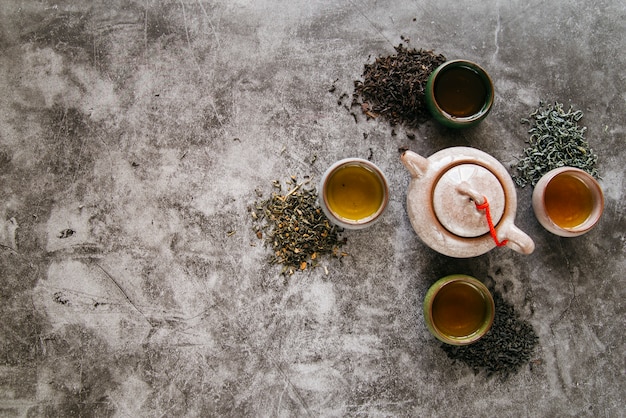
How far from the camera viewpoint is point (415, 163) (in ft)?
6.62

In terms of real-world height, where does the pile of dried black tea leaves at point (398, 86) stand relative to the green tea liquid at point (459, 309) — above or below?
above

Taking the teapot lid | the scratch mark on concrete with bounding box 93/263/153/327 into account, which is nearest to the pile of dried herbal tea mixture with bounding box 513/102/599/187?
the teapot lid

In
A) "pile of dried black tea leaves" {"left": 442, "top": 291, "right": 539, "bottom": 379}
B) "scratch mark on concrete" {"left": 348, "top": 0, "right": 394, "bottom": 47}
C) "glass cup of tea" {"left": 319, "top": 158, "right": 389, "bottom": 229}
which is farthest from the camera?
"scratch mark on concrete" {"left": 348, "top": 0, "right": 394, "bottom": 47}

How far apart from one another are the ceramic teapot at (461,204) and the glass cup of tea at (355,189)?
0.56 ft

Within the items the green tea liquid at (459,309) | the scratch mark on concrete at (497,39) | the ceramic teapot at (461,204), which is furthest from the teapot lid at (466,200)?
the scratch mark on concrete at (497,39)

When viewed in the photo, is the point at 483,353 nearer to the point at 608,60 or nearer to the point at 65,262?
the point at 608,60

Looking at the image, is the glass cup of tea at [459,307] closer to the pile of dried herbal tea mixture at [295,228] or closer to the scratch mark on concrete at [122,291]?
the pile of dried herbal tea mixture at [295,228]

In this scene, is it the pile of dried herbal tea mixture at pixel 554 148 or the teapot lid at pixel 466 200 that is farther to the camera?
the pile of dried herbal tea mixture at pixel 554 148

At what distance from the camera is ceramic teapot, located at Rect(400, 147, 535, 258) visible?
6.35 feet

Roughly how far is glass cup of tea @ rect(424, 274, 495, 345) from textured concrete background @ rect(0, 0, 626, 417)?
0.18 meters

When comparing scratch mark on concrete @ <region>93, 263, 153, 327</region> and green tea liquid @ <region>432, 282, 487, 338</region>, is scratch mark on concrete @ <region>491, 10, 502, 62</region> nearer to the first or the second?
green tea liquid @ <region>432, 282, 487, 338</region>

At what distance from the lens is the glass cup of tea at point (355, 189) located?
2.15 meters

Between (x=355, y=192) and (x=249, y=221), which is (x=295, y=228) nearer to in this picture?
(x=249, y=221)

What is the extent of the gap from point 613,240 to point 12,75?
3349mm
